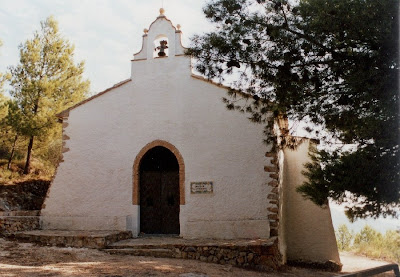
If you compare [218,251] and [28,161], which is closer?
[218,251]

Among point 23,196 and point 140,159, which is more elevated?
point 140,159

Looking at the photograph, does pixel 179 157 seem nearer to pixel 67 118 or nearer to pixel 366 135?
pixel 67 118

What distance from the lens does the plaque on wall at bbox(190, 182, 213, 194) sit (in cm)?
916

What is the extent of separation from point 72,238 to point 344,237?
446 inches

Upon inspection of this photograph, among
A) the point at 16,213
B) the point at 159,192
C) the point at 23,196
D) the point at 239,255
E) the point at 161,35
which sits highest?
the point at 161,35

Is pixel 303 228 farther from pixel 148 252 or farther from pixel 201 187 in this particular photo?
pixel 148 252

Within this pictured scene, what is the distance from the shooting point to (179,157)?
9.52 m

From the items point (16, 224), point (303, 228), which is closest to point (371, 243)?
point (303, 228)

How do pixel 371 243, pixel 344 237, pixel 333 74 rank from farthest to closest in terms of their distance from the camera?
pixel 344 237
pixel 371 243
pixel 333 74

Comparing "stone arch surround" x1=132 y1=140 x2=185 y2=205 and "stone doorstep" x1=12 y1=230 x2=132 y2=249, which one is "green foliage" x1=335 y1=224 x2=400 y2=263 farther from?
"stone doorstep" x1=12 y1=230 x2=132 y2=249

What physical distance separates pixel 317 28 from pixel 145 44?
6630mm

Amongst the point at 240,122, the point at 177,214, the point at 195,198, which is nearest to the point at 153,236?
the point at 177,214

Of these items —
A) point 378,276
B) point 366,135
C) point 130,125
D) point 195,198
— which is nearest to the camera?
point 378,276

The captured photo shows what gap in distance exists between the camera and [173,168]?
10.5 meters
